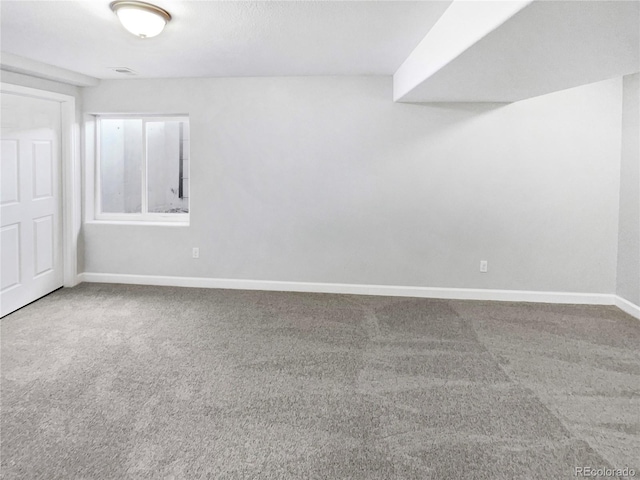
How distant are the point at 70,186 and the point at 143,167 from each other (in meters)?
0.76

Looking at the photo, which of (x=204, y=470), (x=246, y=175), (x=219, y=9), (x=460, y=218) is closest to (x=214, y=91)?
(x=246, y=175)

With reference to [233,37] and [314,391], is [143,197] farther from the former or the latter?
[314,391]

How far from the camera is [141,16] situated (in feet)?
9.08

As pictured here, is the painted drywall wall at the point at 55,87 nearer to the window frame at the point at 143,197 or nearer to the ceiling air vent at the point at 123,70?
the window frame at the point at 143,197

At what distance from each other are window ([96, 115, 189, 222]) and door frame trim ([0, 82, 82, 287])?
0.34 metres

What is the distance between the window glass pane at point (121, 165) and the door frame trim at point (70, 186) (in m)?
0.35

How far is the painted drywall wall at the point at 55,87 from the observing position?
409 cm

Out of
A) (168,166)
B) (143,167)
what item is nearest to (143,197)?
(143,167)

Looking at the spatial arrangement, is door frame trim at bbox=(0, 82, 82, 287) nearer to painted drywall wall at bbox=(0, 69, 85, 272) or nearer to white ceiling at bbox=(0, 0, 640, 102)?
painted drywall wall at bbox=(0, 69, 85, 272)

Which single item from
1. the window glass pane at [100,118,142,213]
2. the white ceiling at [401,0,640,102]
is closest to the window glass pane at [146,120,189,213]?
the window glass pane at [100,118,142,213]

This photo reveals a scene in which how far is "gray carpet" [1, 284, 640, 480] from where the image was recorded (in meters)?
2.21

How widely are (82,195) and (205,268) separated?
1.56 metres

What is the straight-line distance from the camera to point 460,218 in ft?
16.1

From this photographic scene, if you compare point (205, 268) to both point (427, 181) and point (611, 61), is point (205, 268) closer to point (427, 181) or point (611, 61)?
point (427, 181)
